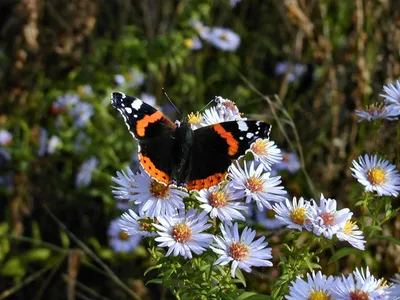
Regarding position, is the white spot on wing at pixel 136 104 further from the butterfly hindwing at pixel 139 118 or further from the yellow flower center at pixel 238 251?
the yellow flower center at pixel 238 251

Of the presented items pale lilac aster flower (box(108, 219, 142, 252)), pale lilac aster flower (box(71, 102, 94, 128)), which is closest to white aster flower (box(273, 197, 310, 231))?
pale lilac aster flower (box(108, 219, 142, 252))

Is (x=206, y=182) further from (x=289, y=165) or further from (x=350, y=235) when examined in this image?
(x=289, y=165)

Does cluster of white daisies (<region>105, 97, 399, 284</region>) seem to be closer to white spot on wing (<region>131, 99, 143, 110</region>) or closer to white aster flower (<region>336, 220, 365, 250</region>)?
white aster flower (<region>336, 220, 365, 250</region>)

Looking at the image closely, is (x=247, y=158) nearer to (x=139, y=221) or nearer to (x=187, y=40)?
(x=139, y=221)

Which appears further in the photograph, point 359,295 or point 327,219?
point 327,219

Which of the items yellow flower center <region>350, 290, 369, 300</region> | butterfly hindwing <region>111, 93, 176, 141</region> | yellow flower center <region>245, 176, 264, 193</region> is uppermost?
butterfly hindwing <region>111, 93, 176, 141</region>

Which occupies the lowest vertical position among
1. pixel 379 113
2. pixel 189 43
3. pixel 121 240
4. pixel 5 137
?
pixel 379 113

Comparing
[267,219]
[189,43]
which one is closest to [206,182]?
[267,219]
